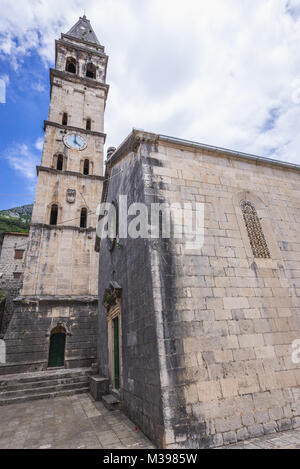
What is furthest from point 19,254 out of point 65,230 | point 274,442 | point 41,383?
point 274,442

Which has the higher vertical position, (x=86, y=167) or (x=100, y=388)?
(x=86, y=167)

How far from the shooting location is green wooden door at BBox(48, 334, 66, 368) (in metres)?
13.0

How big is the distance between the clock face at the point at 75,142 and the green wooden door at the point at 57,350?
13904 mm

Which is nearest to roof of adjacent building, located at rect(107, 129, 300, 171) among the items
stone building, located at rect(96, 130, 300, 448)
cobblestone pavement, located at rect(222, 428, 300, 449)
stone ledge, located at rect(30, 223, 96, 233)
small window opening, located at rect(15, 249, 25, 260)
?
stone building, located at rect(96, 130, 300, 448)

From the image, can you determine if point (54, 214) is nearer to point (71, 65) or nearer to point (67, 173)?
point (67, 173)

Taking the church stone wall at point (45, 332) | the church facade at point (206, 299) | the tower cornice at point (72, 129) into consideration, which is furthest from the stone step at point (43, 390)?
the tower cornice at point (72, 129)

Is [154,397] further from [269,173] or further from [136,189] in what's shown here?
[269,173]

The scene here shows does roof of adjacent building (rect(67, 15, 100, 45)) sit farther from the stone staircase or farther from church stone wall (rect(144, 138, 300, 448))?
the stone staircase

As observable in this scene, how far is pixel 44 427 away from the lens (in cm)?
557

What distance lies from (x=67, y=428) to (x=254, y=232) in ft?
21.2

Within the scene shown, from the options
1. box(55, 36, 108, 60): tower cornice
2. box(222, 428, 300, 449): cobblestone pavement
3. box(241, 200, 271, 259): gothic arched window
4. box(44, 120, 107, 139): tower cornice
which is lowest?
box(222, 428, 300, 449): cobblestone pavement

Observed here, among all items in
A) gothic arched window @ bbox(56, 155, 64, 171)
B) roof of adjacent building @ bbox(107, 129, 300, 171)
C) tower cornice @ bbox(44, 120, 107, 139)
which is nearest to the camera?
roof of adjacent building @ bbox(107, 129, 300, 171)

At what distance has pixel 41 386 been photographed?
942 centimetres

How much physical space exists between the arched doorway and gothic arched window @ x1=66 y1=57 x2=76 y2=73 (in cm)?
2396
